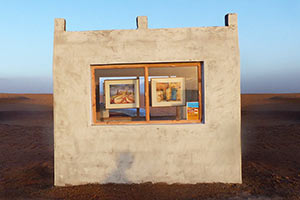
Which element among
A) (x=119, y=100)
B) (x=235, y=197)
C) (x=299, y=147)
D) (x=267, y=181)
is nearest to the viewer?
(x=235, y=197)


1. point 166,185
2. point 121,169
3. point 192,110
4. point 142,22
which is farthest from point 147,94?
point 166,185

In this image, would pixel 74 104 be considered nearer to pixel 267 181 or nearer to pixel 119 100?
pixel 119 100

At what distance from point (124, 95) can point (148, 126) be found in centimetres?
97

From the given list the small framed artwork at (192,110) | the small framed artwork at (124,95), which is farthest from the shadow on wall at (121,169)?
the small framed artwork at (192,110)

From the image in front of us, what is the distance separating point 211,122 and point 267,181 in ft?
7.97

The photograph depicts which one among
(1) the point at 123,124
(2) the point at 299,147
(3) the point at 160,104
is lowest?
(2) the point at 299,147

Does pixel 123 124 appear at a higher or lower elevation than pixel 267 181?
higher

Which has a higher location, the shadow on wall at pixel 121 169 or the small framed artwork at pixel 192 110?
the small framed artwork at pixel 192 110

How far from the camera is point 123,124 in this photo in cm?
569

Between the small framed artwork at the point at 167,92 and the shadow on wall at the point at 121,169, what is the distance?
1322 mm

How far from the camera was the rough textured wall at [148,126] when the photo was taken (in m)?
5.59

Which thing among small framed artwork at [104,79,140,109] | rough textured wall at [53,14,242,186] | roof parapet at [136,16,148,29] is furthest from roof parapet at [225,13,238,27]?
small framed artwork at [104,79,140,109]

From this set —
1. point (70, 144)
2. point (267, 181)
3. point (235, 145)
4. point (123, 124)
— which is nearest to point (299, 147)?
point (267, 181)

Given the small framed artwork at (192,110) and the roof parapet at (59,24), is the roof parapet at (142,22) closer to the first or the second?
the roof parapet at (59,24)
